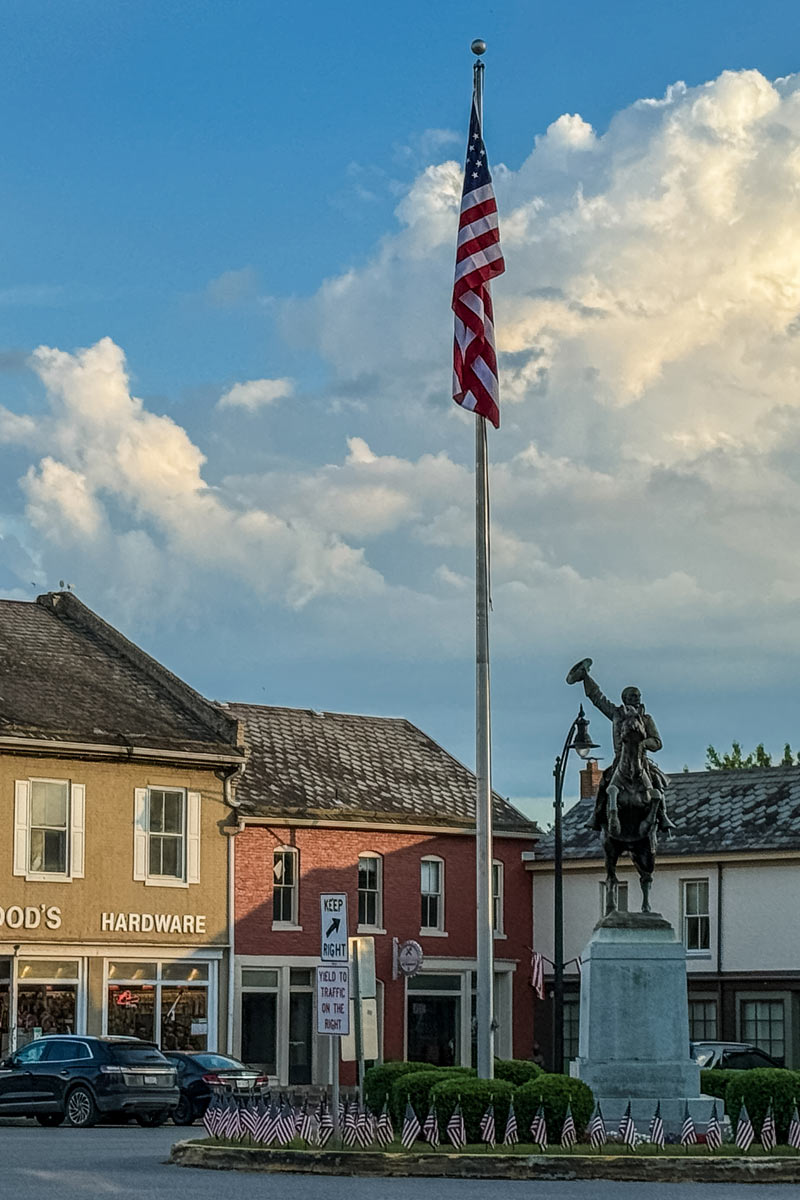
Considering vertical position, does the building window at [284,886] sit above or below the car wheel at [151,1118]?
above

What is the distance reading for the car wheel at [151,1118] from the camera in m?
32.4

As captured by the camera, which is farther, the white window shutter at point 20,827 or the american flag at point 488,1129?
the white window shutter at point 20,827

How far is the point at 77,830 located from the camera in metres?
42.0

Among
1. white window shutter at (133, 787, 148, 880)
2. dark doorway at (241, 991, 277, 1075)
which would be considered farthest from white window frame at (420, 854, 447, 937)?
white window shutter at (133, 787, 148, 880)

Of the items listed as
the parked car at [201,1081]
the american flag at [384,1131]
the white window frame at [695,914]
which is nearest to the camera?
the american flag at [384,1131]

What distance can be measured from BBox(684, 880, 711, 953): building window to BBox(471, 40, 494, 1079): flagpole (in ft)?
75.3

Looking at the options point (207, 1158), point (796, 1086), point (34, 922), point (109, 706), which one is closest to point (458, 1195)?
point (207, 1158)

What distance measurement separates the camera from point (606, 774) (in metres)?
26.5

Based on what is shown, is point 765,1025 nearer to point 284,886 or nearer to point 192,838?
point 284,886

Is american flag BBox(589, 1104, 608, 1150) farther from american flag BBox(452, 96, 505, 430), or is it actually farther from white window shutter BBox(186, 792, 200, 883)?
white window shutter BBox(186, 792, 200, 883)

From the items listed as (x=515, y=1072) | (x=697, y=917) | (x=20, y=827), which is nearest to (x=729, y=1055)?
(x=697, y=917)

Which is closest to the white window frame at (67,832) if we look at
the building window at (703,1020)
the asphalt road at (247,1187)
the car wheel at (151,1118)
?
the car wheel at (151,1118)

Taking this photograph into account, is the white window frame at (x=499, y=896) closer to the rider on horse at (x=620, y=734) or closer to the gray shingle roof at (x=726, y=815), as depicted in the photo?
the gray shingle roof at (x=726, y=815)

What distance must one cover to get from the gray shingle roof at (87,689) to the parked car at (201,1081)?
8.86 meters
